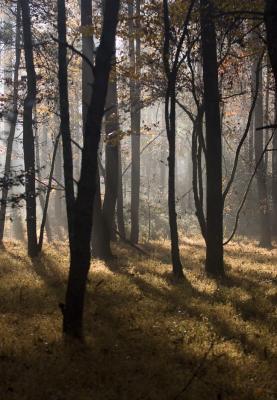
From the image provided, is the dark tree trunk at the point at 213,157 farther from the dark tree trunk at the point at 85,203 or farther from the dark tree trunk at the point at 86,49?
the dark tree trunk at the point at 85,203

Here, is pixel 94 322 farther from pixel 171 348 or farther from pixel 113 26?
pixel 113 26

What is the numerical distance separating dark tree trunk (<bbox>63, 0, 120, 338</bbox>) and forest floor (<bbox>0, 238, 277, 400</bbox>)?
52 centimetres

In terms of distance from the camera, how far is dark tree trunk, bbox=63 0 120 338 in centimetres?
737

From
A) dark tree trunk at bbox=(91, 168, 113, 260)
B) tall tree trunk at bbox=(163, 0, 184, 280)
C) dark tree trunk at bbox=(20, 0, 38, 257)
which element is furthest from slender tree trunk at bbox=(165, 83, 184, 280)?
dark tree trunk at bbox=(20, 0, 38, 257)

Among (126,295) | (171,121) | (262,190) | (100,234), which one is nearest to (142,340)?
(126,295)

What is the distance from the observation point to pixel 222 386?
6289 millimetres

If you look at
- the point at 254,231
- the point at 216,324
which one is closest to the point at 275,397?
the point at 216,324

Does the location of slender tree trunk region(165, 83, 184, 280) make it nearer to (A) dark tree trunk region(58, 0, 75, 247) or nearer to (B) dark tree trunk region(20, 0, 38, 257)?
(A) dark tree trunk region(58, 0, 75, 247)

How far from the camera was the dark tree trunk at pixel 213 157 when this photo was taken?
1295 centimetres

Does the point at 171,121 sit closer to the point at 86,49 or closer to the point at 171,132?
the point at 171,132

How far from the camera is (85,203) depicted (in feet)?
24.1

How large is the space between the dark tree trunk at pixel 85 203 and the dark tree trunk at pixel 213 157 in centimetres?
598

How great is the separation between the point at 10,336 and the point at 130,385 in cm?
232

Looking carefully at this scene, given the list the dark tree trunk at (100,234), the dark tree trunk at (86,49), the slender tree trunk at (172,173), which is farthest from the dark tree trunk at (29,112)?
the slender tree trunk at (172,173)
